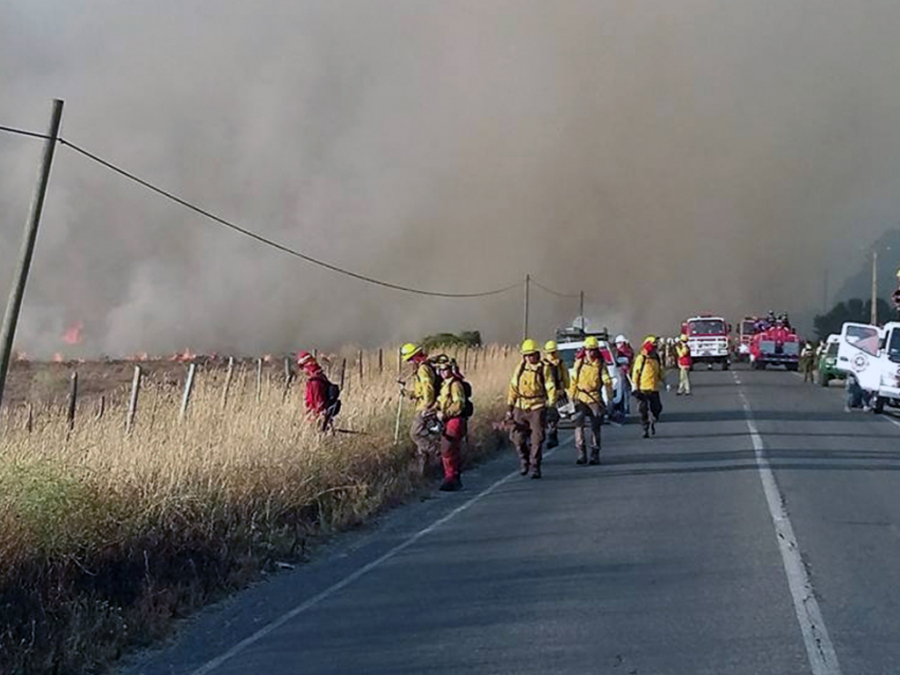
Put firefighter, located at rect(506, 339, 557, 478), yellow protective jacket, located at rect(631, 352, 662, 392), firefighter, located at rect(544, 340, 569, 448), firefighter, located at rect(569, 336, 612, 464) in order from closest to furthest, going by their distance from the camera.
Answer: firefighter, located at rect(506, 339, 557, 478)
firefighter, located at rect(544, 340, 569, 448)
firefighter, located at rect(569, 336, 612, 464)
yellow protective jacket, located at rect(631, 352, 662, 392)

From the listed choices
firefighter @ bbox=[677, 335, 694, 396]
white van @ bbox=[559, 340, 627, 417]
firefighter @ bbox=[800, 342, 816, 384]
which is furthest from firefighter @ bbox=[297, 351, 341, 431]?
firefighter @ bbox=[800, 342, 816, 384]

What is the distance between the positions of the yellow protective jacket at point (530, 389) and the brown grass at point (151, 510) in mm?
1641

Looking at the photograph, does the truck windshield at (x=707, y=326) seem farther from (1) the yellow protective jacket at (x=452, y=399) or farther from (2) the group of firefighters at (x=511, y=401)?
(1) the yellow protective jacket at (x=452, y=399)

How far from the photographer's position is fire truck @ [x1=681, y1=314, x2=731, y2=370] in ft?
155

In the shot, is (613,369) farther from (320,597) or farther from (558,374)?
(320,597)

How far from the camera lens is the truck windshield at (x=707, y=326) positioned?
155 feet

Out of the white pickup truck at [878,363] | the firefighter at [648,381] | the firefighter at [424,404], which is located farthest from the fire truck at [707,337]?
the firefighter at [424,404]

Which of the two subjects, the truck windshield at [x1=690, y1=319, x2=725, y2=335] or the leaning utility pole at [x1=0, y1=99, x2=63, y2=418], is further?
the truck windshield at [x1=690, y1=319, x2=725, y2=335]

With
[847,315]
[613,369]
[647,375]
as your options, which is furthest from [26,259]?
[847,315]

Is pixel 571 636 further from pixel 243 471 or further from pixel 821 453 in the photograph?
pixel 821 453

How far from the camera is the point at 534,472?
1535 centimetres

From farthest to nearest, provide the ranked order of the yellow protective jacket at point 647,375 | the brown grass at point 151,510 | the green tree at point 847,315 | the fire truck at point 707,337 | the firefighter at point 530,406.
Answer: the green tree at point 847,315 → the fire truck at point 707,337 → the yellow protective jacket at point 647,375 → the firefighter at point 530,406 → the brown grass at point 151,510

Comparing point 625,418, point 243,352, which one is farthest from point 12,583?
point 243,352

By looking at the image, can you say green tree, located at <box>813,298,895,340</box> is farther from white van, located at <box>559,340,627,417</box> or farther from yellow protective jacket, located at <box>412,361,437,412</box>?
yellow protective jacket, located at <box>412,361,437,412</box>
